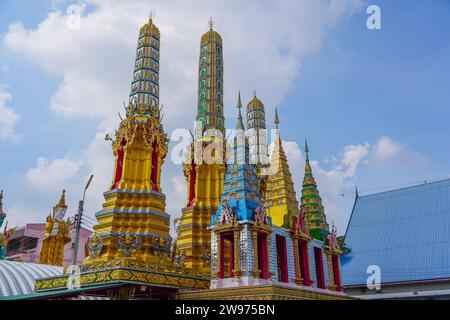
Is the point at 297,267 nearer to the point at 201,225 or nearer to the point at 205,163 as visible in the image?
the point at 201,225

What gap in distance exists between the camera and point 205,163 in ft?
93.4

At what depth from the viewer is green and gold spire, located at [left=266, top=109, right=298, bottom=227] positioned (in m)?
22.7

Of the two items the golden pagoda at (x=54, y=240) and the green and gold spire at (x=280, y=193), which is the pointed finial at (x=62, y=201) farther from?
the green and gold spire at (x=280, y=193)

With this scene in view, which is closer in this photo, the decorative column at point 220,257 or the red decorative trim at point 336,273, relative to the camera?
the decorative column at point 220,257

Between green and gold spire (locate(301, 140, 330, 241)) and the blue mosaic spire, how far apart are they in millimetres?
11952

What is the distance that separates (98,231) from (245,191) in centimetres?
810

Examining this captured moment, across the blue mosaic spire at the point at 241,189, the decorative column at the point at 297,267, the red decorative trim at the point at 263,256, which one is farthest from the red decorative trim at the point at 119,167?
the decorative column at the point at 297,267

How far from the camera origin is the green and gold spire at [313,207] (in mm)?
31080

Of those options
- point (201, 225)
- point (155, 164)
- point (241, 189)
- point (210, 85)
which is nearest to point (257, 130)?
point (210, 85)

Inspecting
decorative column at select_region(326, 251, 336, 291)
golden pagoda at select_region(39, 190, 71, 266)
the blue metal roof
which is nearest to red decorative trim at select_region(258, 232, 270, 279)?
decorative column at select_region(326, 251, 336, 291)

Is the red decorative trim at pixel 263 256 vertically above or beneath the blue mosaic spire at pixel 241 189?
beneath

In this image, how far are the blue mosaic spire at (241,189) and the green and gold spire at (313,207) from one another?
1195 cm

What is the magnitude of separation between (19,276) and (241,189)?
1630 centimetres

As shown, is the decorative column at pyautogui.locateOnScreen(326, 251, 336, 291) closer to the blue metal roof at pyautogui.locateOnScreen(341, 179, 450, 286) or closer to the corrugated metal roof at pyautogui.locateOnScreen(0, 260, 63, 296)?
the blue metal roof at pyautogui.locateOnScreen(341, 179, 450, 286)
